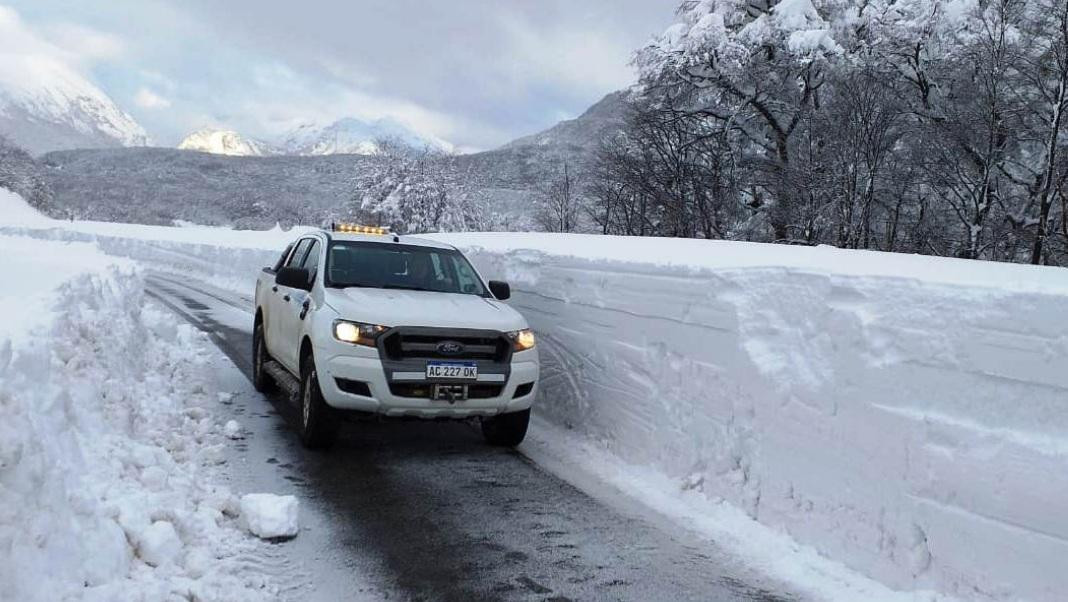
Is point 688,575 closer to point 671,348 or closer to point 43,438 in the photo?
point 671,348

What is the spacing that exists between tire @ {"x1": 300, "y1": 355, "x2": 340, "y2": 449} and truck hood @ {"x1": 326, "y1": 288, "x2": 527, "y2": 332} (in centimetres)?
55

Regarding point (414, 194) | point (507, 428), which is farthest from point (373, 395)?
point (414, 194)

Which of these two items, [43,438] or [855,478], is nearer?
[43,438]

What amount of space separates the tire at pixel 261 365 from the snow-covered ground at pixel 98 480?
1.48 meters

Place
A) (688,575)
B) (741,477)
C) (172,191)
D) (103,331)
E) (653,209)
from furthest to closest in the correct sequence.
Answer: (172,191) < (653,209) < (103,331) < (741,477) < (688,575)

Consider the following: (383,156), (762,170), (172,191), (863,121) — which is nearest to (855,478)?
(863,121)

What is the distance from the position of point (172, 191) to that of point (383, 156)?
8704 cm

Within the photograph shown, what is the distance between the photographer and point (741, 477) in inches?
207

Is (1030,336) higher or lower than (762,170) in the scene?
lower

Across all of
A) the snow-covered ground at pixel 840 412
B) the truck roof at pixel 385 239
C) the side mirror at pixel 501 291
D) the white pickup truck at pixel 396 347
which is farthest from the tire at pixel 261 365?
the snow-covered ground at pixel 840 412

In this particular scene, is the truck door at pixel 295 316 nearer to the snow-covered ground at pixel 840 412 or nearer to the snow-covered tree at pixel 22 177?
the snow-covered ground at pixel 840 412

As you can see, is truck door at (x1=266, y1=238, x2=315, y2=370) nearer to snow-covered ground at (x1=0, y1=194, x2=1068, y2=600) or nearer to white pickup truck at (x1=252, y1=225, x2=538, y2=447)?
white pickup truck at (x1=252, y1=225, x2=538, y2=447)

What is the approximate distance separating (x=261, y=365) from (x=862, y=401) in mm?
6206

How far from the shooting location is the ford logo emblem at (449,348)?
587cm
